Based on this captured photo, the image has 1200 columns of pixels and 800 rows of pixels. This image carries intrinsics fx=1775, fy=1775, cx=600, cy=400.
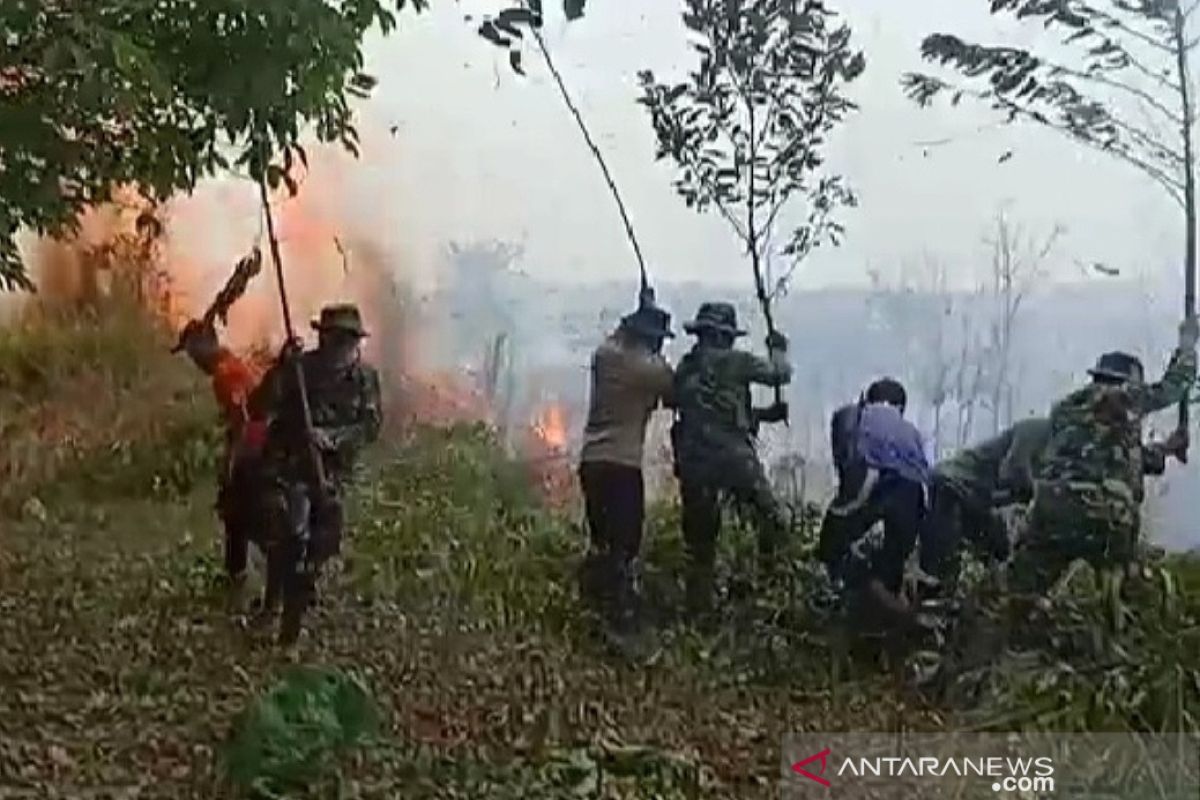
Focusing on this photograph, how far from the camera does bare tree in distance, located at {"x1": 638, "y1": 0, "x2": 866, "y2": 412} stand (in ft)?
4.21

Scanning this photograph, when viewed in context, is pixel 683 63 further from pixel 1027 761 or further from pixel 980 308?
pixel 1027 761

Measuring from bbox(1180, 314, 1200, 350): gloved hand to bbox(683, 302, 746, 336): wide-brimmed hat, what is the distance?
0.31 meters

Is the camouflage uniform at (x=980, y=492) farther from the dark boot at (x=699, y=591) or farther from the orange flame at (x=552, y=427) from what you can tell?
the orange flame at (x=552, y=427)

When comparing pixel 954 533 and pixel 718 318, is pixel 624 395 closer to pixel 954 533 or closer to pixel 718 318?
pixel 718 318

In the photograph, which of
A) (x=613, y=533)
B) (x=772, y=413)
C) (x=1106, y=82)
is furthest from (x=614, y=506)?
(x=1106, y=82)

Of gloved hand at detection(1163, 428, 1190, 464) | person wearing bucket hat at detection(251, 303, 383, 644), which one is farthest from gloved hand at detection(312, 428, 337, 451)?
gloved hand at detection(1163, 428, 1190, 464)

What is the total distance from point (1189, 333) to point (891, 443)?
22 centimetres

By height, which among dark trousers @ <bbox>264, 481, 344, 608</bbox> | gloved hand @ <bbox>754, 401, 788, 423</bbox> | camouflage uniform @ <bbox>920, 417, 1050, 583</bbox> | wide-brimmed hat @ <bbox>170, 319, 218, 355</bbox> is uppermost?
wide-brimmed hat @ <bbox>170, 319, 218, 355</bbox>

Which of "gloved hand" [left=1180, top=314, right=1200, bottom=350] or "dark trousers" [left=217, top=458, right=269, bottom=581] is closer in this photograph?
"gloved hand" [left=1180, top=314, right=1200, bottom=350]

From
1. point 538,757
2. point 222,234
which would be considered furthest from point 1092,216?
point 222,234

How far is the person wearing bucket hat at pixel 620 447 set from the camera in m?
1.29

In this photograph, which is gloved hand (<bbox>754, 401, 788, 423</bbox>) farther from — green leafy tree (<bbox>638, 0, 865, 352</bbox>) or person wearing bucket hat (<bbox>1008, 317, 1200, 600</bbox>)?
person wearing bucket hat (<bbox>1008, 317, 1200, 600</bbox>)

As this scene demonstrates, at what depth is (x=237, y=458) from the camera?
52.8 inches

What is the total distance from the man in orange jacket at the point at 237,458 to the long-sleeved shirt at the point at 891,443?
1.47 feet
